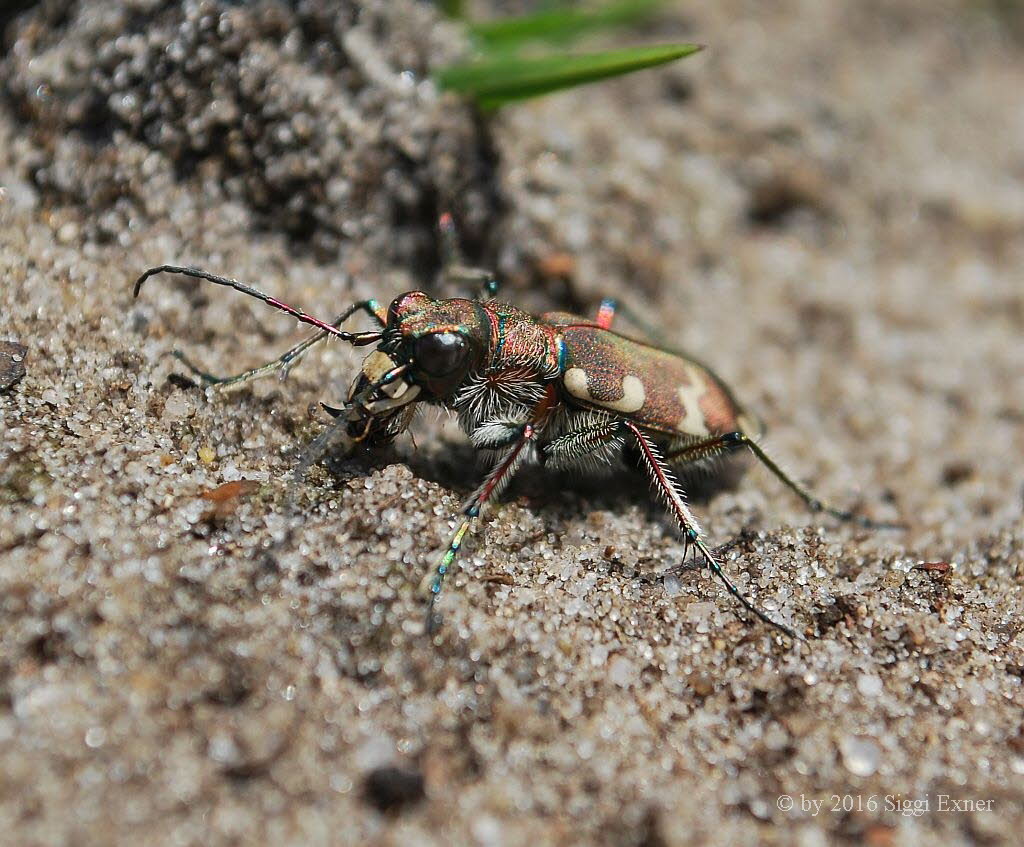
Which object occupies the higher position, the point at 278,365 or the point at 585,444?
the point at 278,365

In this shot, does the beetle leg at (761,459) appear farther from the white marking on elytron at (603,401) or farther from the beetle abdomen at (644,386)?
the white marking on elytron at (603,401)

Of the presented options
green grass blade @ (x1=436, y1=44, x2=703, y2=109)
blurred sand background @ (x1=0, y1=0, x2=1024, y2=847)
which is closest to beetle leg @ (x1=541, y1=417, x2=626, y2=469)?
blurred sand background @ (x1=0, y1=0, x2=1024, y2=847)

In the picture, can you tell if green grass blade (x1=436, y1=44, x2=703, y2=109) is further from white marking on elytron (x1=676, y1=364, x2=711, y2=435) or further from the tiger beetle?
white marking on elytron (x1=676, y1=364, x2=711, y2=435)

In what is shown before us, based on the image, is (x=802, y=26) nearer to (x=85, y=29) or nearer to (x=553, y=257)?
(x=553, y=257)

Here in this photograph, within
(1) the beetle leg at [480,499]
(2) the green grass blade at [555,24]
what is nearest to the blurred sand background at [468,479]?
(1) the beetle leg at [480,499]

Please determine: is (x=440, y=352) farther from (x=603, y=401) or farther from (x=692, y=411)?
(x=692, y=411)

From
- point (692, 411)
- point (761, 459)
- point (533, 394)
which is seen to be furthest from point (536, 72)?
point (761, 459)
